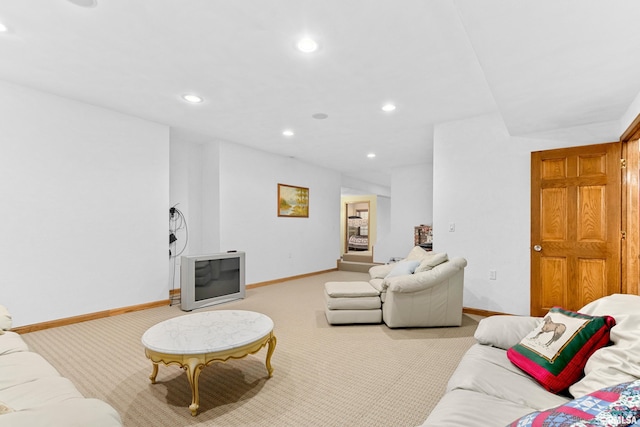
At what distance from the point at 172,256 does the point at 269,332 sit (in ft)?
11.7

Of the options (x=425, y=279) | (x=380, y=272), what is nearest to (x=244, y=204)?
(x=380, y=272)

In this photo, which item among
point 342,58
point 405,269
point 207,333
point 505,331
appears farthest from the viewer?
point 405,269

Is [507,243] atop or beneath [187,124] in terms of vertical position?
beneath

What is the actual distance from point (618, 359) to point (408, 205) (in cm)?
651

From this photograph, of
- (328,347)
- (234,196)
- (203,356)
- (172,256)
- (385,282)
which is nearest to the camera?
(203,356)

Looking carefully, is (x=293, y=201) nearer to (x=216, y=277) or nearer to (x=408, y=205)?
(x=216, y=277)

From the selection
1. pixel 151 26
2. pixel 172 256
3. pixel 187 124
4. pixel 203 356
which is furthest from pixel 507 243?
pixel 172 256

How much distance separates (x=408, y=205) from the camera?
7.69 meters

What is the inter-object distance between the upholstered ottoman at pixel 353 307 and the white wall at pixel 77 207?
263cm

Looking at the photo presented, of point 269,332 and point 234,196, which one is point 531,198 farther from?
point 234,196

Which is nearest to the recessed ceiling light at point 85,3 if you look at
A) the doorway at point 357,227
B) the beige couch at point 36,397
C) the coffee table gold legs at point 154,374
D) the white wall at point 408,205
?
the beige couch at point 36,397

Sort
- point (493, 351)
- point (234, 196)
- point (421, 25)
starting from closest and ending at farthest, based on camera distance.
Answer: point (493, 351) < point (421, 25) < point (234, 196)

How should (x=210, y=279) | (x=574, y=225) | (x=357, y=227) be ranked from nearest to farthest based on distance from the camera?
(x=574, y=225) < (x=210, y=279) < (x=357, y=227)

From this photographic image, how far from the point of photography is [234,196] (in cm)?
569
